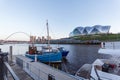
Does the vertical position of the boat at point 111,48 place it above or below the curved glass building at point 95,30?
below

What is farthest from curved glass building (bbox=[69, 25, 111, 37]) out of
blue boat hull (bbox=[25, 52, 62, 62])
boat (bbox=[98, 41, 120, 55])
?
boat (bbox=[98, 41, 120, 55])

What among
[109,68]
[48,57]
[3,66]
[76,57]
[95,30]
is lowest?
[76,57]

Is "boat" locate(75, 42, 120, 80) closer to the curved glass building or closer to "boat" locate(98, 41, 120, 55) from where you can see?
"boat" locate(98, 41, 120, 55)

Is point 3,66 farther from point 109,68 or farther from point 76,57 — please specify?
point 76,57

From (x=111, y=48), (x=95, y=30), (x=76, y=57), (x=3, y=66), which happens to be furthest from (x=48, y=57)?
(x=95, y=30)

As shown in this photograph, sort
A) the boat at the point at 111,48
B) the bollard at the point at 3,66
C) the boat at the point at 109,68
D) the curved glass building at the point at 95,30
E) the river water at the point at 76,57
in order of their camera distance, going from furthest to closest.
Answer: the curved glass building at the point at 95,30 < the river water at the point at 76,57 < the boat at the point at 111,48 < the boat at the point at 109,68 < the bollard at the point at 3,66

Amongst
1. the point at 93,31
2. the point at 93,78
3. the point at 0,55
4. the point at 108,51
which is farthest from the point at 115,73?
the point at 93,31

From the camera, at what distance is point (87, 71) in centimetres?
1507

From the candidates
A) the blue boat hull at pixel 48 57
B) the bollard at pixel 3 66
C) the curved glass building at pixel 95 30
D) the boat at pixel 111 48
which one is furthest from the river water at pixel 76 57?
the curved glass building at pixel 95 30

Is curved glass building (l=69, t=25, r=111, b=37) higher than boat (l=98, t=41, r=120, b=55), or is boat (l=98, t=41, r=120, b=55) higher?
curved glass building (l=69, t=25, r=111, b=37)

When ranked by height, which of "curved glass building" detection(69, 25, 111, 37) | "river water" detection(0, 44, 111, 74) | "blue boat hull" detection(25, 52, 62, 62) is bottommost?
"river water" detection(0, 44, 111, 74)

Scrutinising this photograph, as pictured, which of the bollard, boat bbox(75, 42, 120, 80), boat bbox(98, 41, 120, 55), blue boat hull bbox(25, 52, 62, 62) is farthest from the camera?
blue boat hull bbox(25, 52, 62, 62)

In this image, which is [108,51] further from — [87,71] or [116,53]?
[87,71]

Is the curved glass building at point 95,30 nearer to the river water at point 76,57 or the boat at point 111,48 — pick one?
the river water at point 76,57
